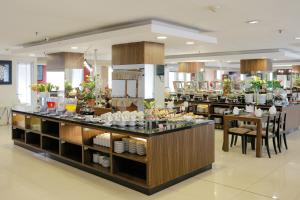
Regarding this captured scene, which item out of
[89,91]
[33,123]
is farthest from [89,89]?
[33,123]

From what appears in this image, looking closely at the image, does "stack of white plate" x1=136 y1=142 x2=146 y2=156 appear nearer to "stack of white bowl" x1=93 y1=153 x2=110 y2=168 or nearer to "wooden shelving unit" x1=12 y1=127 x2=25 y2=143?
"stack of white bowl" x1=93 y1=153 x2=110 y2=168

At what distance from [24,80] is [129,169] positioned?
815cm

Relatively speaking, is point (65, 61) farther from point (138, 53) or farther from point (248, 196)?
point (248, 196)

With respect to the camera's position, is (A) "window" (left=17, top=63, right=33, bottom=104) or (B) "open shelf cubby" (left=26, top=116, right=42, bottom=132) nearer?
(B) "open shelf cubby" (left=26, top=116, right=42, bottom=132)

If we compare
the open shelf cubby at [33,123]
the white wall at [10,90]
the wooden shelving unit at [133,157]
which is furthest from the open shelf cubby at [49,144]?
the white wall at [10,90]

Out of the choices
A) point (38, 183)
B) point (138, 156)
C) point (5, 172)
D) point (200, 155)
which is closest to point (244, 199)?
point (200, 155)

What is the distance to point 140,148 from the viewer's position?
4293mm

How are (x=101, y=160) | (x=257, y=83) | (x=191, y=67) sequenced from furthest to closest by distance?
(x=191, y=67) → (x=257, y=83) → (x=101, y=160)

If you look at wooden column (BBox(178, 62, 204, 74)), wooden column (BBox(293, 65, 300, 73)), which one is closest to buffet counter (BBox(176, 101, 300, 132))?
wooden column (BBox(178, 62, 204, 74))

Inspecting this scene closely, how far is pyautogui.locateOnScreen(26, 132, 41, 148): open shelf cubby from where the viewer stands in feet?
21.5

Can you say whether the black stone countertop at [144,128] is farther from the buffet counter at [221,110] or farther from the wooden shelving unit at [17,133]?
the buffet counter at [221,110]

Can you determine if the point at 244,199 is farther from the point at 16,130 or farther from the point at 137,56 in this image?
the point at 16,130

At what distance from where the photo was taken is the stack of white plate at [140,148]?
426cm

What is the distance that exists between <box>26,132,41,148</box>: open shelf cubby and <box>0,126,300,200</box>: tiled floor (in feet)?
2.09
